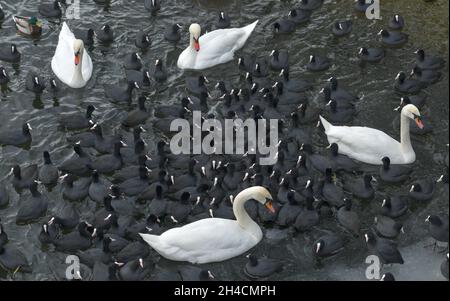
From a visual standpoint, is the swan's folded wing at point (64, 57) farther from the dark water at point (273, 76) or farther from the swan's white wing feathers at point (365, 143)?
the swan's white wing feathers at point (365, 143)

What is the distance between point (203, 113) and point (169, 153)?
5.50ft

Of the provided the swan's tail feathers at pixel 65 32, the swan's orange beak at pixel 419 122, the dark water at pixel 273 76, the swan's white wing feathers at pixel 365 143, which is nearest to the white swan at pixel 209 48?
the dark water at pixel 273 76

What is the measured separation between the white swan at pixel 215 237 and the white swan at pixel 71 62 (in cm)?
591

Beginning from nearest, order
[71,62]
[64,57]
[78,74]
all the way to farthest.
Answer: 1. [78,74]
2. [71,62]
3. [64,57]

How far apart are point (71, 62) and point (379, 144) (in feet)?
25.1

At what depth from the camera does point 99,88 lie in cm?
2130

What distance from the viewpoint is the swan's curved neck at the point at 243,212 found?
1688 cm

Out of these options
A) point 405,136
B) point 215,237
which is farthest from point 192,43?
point 215,237

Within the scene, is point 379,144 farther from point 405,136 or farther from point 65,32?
point 65,32

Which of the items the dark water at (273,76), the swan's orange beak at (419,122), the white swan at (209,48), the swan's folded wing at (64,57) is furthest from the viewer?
the white swan at (209,48)

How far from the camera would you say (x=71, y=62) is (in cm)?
2122

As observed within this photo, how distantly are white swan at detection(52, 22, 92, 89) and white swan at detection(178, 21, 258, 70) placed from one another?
2.33 metres

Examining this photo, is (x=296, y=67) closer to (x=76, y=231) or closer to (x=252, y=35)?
(x=252, y=35)

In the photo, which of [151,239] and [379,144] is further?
[379,144]
